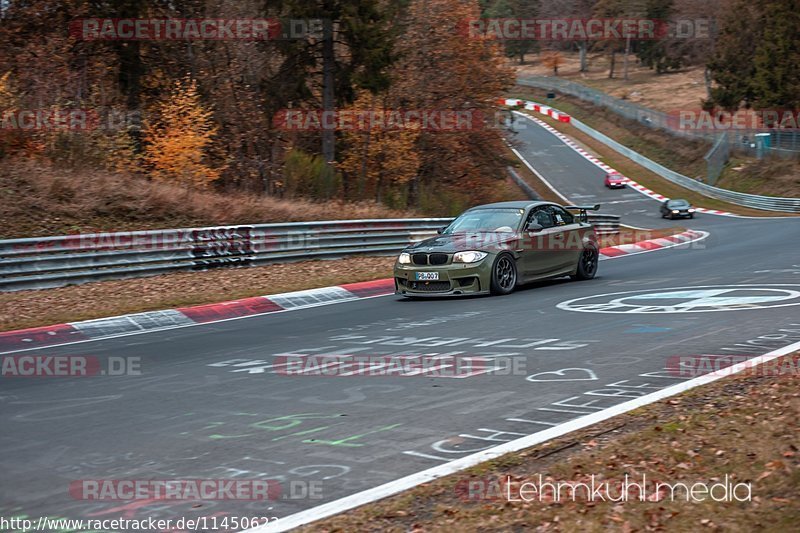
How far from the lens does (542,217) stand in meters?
16.5

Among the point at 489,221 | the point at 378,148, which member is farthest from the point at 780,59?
the point at 489,221

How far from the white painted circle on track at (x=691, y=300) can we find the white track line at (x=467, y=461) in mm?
4392

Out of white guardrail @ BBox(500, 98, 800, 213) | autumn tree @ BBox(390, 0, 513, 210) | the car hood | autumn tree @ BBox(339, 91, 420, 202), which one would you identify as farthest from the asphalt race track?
white guardrail @ BBox(500, 98, 800, 213)

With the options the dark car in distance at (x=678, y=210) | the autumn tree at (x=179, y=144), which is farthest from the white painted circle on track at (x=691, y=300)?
the dark car in distance at (x=678, y=210)

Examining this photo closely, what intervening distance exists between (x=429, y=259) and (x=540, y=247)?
2.18 meters

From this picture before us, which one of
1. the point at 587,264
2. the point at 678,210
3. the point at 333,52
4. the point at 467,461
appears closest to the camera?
the point at 467,461

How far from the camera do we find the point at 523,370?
887 centimetres

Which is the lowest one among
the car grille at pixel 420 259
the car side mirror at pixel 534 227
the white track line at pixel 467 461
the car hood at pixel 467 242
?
the white track line at pixel 467 461

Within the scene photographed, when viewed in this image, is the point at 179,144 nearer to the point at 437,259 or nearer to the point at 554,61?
the point at 437,259

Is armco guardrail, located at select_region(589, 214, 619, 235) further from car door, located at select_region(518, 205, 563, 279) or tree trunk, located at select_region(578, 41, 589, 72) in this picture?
tree trunk, located at select_region(578, 41, 589, 72)

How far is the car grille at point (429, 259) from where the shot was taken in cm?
1500

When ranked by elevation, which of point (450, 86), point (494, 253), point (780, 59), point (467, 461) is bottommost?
point (467, 461)

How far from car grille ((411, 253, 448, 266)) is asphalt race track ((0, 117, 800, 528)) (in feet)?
2.16

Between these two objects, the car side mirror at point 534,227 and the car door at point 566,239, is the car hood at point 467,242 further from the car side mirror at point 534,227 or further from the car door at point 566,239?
the car door at point 566,239
